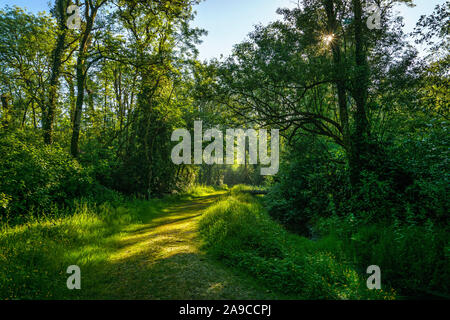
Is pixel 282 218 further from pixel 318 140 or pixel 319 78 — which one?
pixel 319 78

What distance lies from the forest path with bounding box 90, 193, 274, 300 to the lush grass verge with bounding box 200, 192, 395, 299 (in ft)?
1.19

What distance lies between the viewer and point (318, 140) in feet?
32.1

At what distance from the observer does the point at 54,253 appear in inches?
175

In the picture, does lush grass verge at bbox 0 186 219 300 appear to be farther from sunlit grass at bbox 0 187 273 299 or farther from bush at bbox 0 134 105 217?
bush at bbox 0 134 105 217

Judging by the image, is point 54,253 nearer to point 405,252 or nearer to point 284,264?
point 284,264

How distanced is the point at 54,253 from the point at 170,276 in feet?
8.70

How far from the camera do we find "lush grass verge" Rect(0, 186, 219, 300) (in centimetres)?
335

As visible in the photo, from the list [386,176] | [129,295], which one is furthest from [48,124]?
[386,176]

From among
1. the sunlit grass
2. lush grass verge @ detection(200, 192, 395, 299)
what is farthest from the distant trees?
the sunlit grass

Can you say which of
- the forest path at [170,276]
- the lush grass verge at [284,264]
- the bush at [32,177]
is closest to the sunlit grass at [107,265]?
the forest path at [170,276]

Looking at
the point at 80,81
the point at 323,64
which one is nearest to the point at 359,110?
the point at 323,64

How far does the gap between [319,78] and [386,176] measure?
161 inches

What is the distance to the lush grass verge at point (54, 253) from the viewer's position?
335cm

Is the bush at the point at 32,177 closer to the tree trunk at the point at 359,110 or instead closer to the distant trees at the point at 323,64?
the distant trees at the point at 323,64
